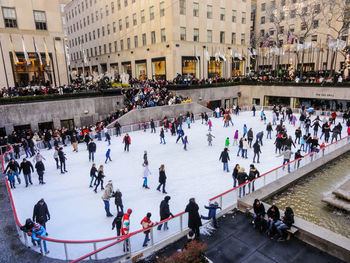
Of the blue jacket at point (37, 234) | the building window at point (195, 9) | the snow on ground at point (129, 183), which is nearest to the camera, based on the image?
the blue jacket at point (37, 234)

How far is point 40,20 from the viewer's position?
26.9 m

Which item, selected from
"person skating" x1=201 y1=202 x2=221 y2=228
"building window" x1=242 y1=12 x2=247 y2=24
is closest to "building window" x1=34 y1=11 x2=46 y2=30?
"person skating" x1=201 y1=202 x2=221 y2=228

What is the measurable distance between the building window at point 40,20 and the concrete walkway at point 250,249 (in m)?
28.3

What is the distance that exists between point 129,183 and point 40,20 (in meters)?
23.9

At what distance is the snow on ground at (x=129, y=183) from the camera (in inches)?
352

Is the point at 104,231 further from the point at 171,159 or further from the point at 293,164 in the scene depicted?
the point at 293,164

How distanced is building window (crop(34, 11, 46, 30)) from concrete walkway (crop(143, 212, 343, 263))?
92.8 ft

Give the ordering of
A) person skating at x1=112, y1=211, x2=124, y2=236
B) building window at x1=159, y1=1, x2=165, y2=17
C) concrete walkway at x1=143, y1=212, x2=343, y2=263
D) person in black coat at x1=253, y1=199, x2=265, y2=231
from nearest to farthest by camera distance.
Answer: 1. concrete walkway at x1=143, y1=212, x2=343, y2=263
2. person skating at x1=112, y1=211, x2=124, y2=236
3. person in black coat at x1=253, y1=199, x2=265, y2=231
4. building window at x1=159, y1=1, x2=165, y2=17

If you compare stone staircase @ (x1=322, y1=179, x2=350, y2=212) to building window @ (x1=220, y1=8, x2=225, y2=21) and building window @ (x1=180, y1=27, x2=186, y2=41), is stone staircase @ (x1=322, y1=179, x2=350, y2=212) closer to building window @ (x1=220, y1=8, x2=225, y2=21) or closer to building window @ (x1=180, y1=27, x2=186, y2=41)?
building window @ (x1=180, y1=27, x2=186, y2=41)

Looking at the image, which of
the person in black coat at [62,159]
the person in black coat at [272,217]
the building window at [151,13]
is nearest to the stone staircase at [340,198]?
the person in black coat at [272,217]

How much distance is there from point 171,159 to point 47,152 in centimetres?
897

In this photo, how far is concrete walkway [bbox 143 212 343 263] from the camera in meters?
6.63

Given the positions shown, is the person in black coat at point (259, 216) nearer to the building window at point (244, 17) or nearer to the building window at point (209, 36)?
the building window at point (209, 36)

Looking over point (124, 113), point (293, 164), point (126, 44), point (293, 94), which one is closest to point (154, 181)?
point (293, 164)
